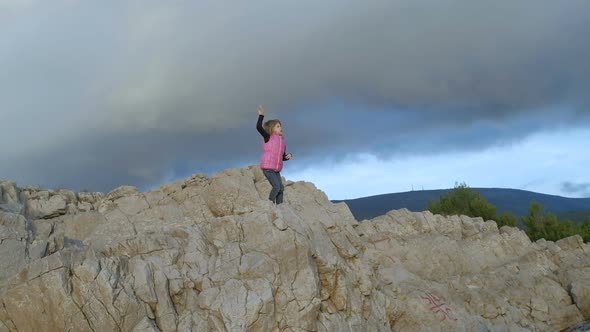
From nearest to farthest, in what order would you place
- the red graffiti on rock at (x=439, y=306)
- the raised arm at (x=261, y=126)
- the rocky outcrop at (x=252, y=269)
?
the rocky outcrop at (x=252, y=269), the raised arm at (x=261, y=126), the red graffiti on rock at (x=439, y=306)

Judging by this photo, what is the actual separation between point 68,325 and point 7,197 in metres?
17.7

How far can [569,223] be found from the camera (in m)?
76.4

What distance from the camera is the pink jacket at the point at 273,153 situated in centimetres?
2103

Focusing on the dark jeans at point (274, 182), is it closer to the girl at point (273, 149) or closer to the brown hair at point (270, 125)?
the girl at point (273, 149)

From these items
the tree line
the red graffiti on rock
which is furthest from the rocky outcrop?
the tree line

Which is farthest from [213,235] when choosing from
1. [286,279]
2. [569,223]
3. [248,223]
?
[569,223]

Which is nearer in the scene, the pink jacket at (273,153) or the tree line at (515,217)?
the pink jacket at (273,153)

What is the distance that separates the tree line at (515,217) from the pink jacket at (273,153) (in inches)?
2212

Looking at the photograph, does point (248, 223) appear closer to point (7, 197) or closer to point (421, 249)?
point (421, 249)

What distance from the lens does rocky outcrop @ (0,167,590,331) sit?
14672mm

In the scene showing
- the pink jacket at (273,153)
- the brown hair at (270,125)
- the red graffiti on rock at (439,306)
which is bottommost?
the red graffiti on rock at (439,306)

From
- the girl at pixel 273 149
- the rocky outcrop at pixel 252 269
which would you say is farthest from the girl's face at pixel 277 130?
the rocky outcrop at pixel 252 269

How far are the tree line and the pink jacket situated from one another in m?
56.2

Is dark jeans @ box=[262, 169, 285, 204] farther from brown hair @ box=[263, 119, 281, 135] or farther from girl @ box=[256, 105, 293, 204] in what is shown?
brown hair @ box=[263, 119, 281, 135]
